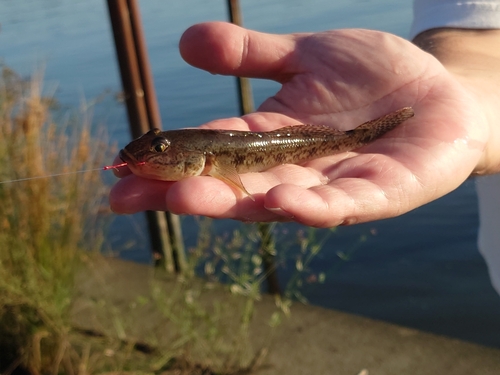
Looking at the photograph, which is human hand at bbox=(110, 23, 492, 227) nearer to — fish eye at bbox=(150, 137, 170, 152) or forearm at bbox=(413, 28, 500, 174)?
forearm at bbox=(413, 28, 500, 174)

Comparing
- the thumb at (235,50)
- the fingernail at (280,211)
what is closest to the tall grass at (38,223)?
the thumb at (235,50)

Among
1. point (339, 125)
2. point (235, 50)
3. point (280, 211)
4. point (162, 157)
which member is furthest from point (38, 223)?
point (280, 211)

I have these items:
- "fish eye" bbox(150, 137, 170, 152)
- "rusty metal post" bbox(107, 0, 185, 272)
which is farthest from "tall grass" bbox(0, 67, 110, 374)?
"fish eye" bbox(150, 137, 170, 152)

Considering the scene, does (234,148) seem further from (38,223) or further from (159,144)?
(38,223)

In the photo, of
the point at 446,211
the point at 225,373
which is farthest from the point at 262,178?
the point at 446,211

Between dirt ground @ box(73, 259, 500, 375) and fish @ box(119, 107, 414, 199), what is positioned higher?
fish @ box(119, 107, 414, 199)

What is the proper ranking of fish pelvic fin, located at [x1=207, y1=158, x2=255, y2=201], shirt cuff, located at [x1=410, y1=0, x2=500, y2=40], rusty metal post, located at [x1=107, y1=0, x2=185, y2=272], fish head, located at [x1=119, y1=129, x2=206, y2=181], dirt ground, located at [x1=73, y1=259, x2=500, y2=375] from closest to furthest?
1. fish pelvic fin, located at [x1=207, y1=158, x2=255, y2=201]
2. fish head, located at [x1=119, y1=129, x2=206, y2=181]
3. shirt cuff, located at [x1=410, y1=0, x2=500, y2=40]
4. dirt ground, located at [x1=73, y1=259, x2=500, y2=375]
5. rusty metal post, located at [x1=107, y1=0, x2=185, y2=272]

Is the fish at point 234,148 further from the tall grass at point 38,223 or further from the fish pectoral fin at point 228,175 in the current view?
the tall grass at point 38,223

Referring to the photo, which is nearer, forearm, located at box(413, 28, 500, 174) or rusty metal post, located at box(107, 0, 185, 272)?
forearm, located at box(413, 28, 500, 174)
